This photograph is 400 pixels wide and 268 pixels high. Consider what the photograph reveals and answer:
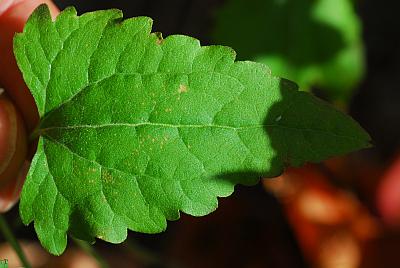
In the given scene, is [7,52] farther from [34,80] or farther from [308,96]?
[308,96]

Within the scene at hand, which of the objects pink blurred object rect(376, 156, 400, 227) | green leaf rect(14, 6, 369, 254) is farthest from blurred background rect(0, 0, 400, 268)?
green leaf rect(14, 6, 369, 254)

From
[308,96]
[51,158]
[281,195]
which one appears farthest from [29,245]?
[308,96]

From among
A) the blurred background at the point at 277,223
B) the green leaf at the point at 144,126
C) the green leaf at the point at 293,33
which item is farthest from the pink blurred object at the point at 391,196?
the green leaf at the point at 144,126

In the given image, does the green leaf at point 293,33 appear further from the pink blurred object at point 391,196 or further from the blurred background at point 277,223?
the pink blurred object at point 391,196

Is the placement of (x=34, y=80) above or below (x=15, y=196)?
above

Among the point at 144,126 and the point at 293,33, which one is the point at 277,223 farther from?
the point at 144,126

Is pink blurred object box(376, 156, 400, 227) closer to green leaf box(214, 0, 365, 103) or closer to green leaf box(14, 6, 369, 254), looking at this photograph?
green leaf box(214, 0, 365, 103)

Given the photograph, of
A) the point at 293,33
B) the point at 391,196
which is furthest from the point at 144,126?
the point at 391,196
